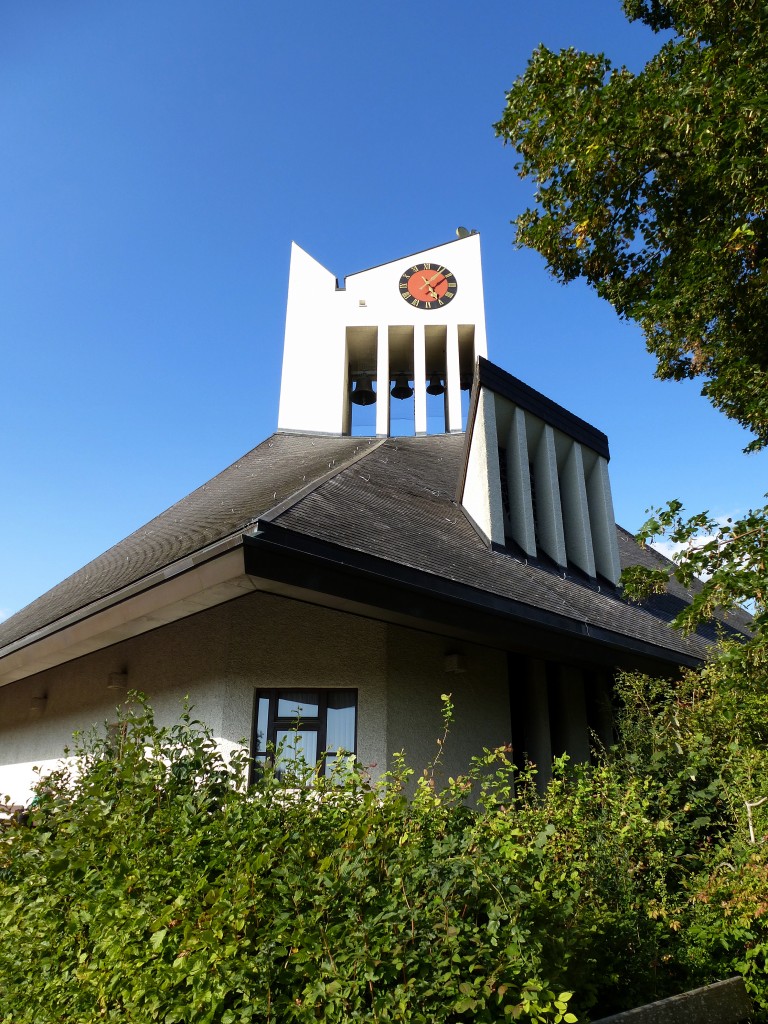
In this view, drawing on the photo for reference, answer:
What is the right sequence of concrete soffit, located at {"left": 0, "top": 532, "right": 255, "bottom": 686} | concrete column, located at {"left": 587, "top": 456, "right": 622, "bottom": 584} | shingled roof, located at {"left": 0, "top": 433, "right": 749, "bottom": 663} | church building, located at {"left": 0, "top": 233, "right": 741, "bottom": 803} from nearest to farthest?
concrete soffit, located at {"left": 0, "top": 532, "right": 255, "bottom": 686} < church building, located at {"left": 0, "top": 233, "right": 741, "bottom": 803} < shingled roof, located at {"left": 0, "top": 433, "right": 749, "bottom": 663} < concrete column, located at {"left": 587, "top": 456, "right": 622, "bottom": 584}

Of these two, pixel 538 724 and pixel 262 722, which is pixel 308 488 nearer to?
pixel 262 722

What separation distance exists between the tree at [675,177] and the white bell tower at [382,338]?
8978 mm

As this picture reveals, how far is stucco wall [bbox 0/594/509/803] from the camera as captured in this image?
7.59 meters

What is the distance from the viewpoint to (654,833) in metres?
4.84

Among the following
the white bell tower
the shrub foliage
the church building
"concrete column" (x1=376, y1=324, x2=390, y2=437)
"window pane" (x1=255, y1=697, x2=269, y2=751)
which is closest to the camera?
the shrub foliage

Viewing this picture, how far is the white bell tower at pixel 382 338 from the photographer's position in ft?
55.6

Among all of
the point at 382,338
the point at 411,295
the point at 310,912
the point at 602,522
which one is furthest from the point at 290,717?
the point at 411,295

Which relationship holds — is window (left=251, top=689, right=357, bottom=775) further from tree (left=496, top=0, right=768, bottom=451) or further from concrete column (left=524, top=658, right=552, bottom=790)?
tree (left=496, top=0, right=768, bottom=451)

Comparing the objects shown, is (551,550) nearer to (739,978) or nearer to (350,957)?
(739,978)

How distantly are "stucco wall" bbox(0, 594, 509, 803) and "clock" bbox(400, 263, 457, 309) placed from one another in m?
11.6

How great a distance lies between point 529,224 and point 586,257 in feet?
2.37

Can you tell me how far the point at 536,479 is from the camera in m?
11.0

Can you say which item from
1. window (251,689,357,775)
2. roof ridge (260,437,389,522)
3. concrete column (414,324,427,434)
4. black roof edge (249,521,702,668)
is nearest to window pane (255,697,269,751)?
window (251,689,357,775)

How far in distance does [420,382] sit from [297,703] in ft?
35.7
